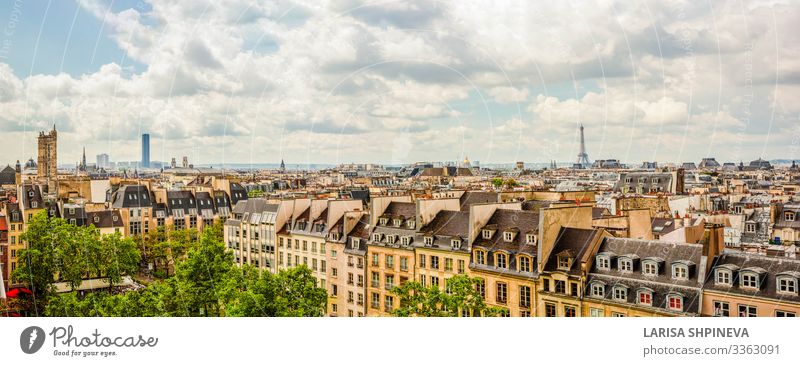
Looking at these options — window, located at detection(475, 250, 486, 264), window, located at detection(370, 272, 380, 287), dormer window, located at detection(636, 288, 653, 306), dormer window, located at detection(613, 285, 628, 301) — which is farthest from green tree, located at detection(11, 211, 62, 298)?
dormer window, located at detection(636, 288, 653, 306)

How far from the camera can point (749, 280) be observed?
8211 mm

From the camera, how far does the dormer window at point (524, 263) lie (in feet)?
35.5

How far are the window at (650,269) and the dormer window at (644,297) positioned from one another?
30cm

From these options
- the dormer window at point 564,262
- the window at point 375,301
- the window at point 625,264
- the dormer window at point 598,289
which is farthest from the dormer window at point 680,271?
the window at point 375,301

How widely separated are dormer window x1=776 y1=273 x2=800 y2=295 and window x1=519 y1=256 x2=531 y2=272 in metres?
3.76

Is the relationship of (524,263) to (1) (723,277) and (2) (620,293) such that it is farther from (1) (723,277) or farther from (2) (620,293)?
(1) (723,277)

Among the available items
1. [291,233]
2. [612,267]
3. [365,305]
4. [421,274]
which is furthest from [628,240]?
[291,233]

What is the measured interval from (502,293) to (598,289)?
188 centimetres

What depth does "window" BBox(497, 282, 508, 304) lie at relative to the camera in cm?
1112

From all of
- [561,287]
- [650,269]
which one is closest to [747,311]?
[650,269]

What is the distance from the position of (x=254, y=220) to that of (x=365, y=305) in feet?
19.8

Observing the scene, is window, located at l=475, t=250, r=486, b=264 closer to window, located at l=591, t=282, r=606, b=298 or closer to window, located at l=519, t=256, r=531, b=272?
window, located at l=519, t=256, r=531, b=272
